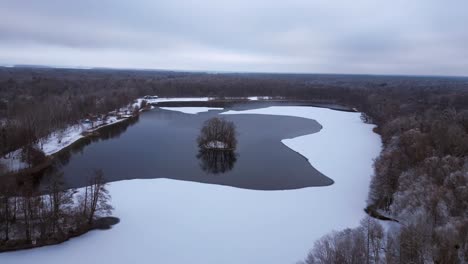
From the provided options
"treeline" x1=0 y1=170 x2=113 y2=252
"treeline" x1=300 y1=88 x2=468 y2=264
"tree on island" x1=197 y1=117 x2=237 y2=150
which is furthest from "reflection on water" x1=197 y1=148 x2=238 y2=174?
"treeline" x1=300 y1=88 x2=468 y2=264

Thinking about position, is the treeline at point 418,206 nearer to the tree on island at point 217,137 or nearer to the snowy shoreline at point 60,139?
the tree on island at point 217,137

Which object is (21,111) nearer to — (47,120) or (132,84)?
(47,120)

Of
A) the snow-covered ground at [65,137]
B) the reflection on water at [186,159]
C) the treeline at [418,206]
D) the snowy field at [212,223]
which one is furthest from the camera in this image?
the snow-covered ground at [65,137]

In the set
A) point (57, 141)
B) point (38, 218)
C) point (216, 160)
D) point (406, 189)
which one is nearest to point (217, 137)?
point (216, 160)

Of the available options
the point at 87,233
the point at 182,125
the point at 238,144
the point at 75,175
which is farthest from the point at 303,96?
the point at 87,233

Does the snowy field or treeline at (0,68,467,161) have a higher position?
treeline at (0,68,467,161)

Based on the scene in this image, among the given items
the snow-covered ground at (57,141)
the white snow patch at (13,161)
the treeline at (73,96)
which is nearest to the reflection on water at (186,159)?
the snow-covered ground at (57,141)

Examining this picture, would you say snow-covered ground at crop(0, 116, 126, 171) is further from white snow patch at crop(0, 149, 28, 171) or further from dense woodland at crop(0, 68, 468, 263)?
dense woodland at crop(0, 68, 468, 263)

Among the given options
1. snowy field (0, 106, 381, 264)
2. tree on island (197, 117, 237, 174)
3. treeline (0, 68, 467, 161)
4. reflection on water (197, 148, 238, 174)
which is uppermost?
treeline (0, 68, 467, 161)
